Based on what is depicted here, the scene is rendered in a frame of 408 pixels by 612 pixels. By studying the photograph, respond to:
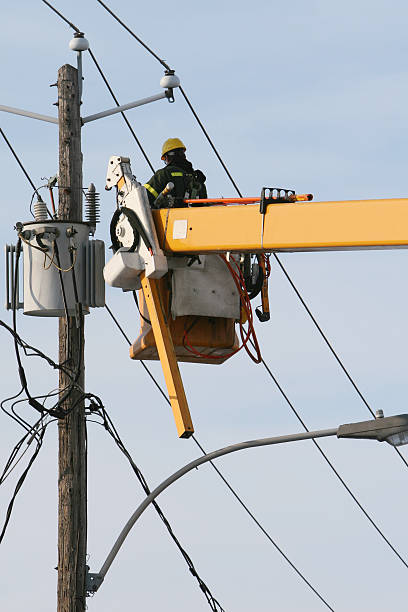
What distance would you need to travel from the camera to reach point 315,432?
14.3 meters

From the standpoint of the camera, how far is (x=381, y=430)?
46.9ft

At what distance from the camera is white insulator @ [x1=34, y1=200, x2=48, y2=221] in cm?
1622

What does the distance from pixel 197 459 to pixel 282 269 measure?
5804 mm

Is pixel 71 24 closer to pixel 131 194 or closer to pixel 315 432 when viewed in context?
pixel 131 194

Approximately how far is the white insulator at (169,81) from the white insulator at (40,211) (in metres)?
1.87

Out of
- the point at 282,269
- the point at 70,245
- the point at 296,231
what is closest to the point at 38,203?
the point at 70,245

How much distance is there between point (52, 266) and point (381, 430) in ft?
12.4

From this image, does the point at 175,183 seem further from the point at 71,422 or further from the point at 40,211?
the point at 71,422

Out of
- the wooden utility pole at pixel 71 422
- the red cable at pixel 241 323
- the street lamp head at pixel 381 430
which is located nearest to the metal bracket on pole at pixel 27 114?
the wooden utility pole at pixel 71 422

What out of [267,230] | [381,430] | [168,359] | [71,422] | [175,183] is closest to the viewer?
[381,430]

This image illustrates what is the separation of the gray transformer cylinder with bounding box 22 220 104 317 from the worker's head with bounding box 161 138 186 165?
3.73ft

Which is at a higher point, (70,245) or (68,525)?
(70,245)

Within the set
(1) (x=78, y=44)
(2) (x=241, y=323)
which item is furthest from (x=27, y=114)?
(2) (x=241, y=323)

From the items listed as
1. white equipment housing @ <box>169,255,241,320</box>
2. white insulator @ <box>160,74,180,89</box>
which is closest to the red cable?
white equipment housing @ <box>169,255,241,320</box>
